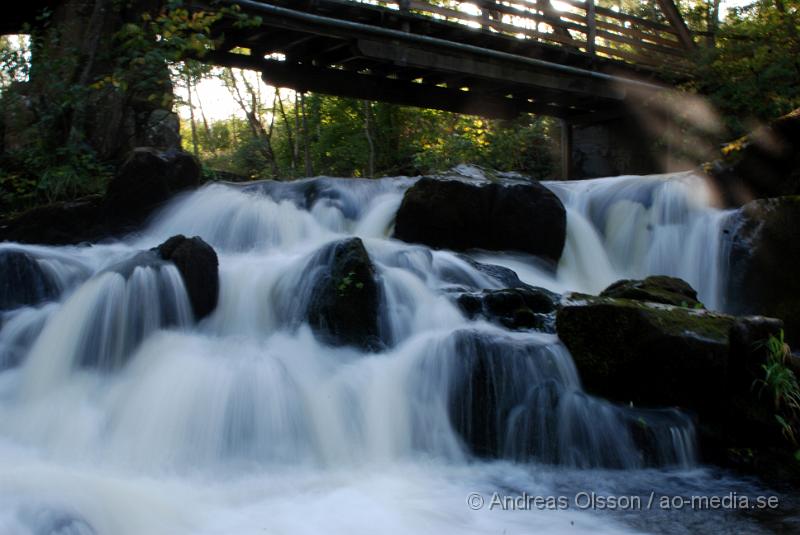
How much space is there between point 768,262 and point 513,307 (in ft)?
10.1

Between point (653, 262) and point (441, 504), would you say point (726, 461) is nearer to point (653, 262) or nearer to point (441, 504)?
point (441, 504)

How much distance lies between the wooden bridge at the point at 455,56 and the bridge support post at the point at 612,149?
0.37m

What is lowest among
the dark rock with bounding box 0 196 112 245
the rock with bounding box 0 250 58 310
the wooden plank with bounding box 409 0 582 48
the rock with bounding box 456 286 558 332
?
the rock with bounding box 456 286 558 332

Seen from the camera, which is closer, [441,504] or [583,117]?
[441,504]

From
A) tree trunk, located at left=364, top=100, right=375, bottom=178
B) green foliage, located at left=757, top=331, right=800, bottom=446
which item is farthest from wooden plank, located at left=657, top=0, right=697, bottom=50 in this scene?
green foliage, located at left=757, top=331, right=800, bottom=446

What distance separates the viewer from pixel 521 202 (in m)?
8.30

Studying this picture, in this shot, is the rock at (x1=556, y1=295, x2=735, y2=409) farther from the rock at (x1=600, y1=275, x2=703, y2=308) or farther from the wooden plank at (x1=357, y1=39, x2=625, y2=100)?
the wooden plank at (x1=357, y1=39, x2=625, y2=100)

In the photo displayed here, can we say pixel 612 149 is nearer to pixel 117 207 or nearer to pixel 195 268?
pixel 117 207

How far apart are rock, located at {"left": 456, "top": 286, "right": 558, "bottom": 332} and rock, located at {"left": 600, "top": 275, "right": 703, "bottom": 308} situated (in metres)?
0.55

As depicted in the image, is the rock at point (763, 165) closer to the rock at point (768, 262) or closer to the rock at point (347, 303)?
the rock at point (768, 262)

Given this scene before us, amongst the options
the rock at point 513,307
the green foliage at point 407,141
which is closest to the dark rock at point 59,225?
the rock at point 513,307

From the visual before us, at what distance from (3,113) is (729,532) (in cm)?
938

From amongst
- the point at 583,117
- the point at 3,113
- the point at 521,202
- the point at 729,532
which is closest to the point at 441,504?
the point at 729,532

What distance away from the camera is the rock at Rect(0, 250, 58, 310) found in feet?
19.5
